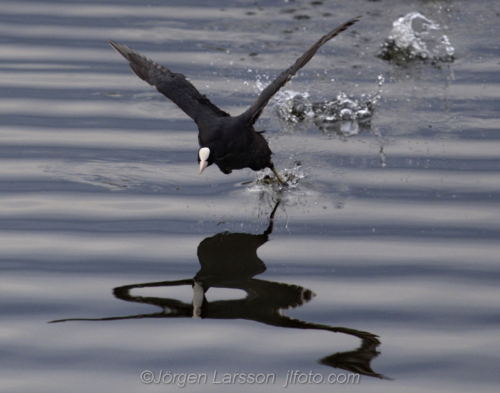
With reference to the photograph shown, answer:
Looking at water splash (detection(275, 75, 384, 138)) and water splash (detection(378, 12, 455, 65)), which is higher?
water splash (detection(378, 12, 455, 65))

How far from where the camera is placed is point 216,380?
14.8 ft

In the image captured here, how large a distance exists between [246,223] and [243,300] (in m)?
1.13

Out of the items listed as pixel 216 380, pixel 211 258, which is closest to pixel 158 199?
pixel 211 258

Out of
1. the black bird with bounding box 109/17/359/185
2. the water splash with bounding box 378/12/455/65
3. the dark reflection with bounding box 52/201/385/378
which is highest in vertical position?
the water splash with bounding box 378/12/455/65

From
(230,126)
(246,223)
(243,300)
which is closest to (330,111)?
(230,126)

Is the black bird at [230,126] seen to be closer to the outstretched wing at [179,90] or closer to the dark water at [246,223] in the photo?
the outstretched wing at [179,90]

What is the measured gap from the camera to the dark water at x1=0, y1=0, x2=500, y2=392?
470 cm

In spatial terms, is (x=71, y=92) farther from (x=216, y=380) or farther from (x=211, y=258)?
(x=216, y=380)

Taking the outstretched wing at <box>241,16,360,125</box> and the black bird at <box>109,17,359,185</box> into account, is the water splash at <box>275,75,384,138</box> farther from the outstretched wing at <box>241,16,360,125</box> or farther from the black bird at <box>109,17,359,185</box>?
the outstretched wing at <box>241,16,360,125</box>

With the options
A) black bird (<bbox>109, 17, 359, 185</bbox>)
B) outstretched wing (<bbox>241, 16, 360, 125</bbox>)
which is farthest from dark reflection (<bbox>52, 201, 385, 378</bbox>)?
outstretched wing (<bbox>241, 16, 360, 125</bbox>)

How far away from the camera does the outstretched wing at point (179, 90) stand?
6797mm

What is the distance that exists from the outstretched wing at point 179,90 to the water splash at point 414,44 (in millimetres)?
3376

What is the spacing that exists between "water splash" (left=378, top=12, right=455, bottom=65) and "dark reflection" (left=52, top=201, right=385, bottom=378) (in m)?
4.64

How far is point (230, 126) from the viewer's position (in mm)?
6504
